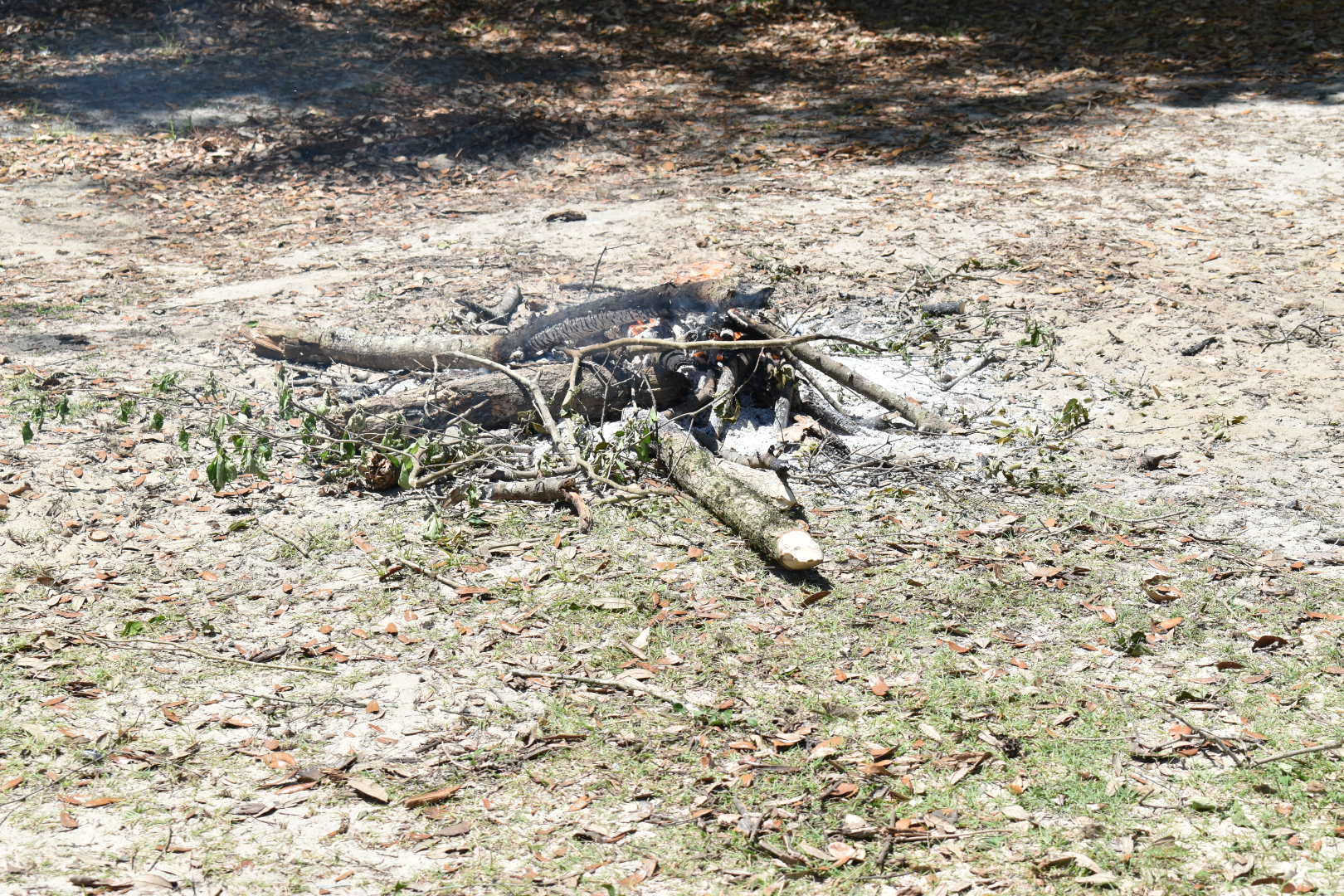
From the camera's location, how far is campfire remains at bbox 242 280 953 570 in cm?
509

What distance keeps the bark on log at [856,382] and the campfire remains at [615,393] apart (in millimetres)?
10

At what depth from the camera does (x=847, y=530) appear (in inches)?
191

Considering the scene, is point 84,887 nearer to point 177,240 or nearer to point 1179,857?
point 1179,857

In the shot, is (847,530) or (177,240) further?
(177,240)

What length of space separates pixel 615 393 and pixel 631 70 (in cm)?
862

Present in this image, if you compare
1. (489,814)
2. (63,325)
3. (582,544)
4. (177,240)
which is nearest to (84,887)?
(489,814)

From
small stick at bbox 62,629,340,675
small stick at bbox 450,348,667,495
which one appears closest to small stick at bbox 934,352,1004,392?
small stick at bbox 450,348,667,495

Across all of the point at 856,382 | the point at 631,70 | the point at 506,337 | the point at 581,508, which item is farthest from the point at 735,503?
the point at 631,70

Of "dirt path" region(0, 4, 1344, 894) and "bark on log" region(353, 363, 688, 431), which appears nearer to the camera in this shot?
"dirt path" region(0, 4, 1344, 894)

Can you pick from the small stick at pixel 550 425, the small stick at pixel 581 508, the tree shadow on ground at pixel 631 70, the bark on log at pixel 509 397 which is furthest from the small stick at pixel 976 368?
the tree shadow on ground at pixel 631 70

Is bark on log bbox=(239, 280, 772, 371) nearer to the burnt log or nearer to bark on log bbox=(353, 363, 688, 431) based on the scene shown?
the burnt log

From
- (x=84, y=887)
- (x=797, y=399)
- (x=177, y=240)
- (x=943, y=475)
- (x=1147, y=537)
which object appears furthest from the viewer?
(x=177, y=240)

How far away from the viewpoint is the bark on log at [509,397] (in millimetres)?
5742

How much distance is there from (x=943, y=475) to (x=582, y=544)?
6.19 feet
